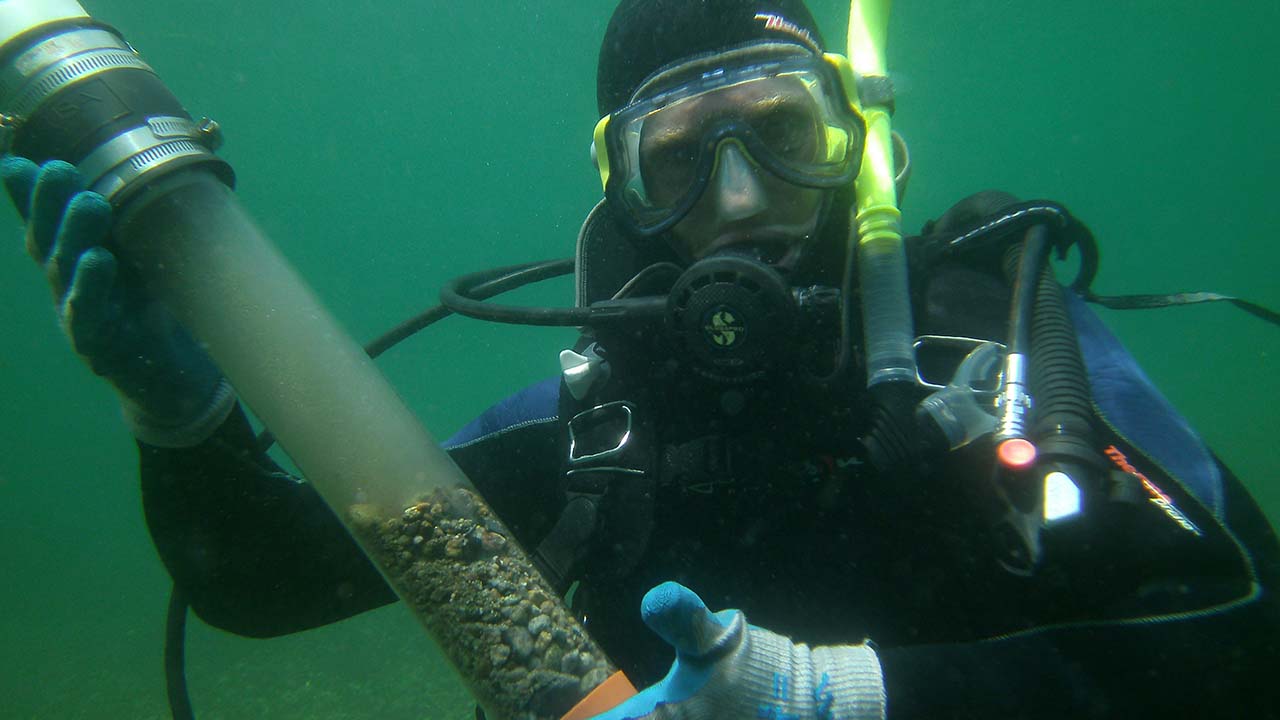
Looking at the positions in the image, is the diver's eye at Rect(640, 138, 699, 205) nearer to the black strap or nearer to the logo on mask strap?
the logo on mask strap

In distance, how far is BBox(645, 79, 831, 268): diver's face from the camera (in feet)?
7.34

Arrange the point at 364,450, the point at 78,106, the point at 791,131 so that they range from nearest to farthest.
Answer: the point at 364,450 < the point at 78,106 < the point at 791,131

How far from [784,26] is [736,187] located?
808 mm

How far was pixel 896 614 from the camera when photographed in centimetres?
189

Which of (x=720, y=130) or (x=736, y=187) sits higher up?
(x=720, y=130)

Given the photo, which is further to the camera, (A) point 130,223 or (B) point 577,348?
(B) point 577,348

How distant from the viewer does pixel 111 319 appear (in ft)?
5.77

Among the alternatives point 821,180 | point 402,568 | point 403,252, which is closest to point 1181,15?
point 821,180

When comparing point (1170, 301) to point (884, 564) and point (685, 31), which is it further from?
point (685, 31)

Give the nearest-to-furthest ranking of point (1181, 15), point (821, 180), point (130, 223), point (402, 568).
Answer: point (402, 568)
point (130, 223)
point (821, 180)
point (1181, 15)

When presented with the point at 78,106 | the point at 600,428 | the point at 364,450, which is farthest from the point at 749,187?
the point at 78,106

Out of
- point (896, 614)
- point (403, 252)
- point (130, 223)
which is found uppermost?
point (130, 223)

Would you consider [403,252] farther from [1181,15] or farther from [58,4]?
[58,4]

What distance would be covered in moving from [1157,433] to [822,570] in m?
0.89
